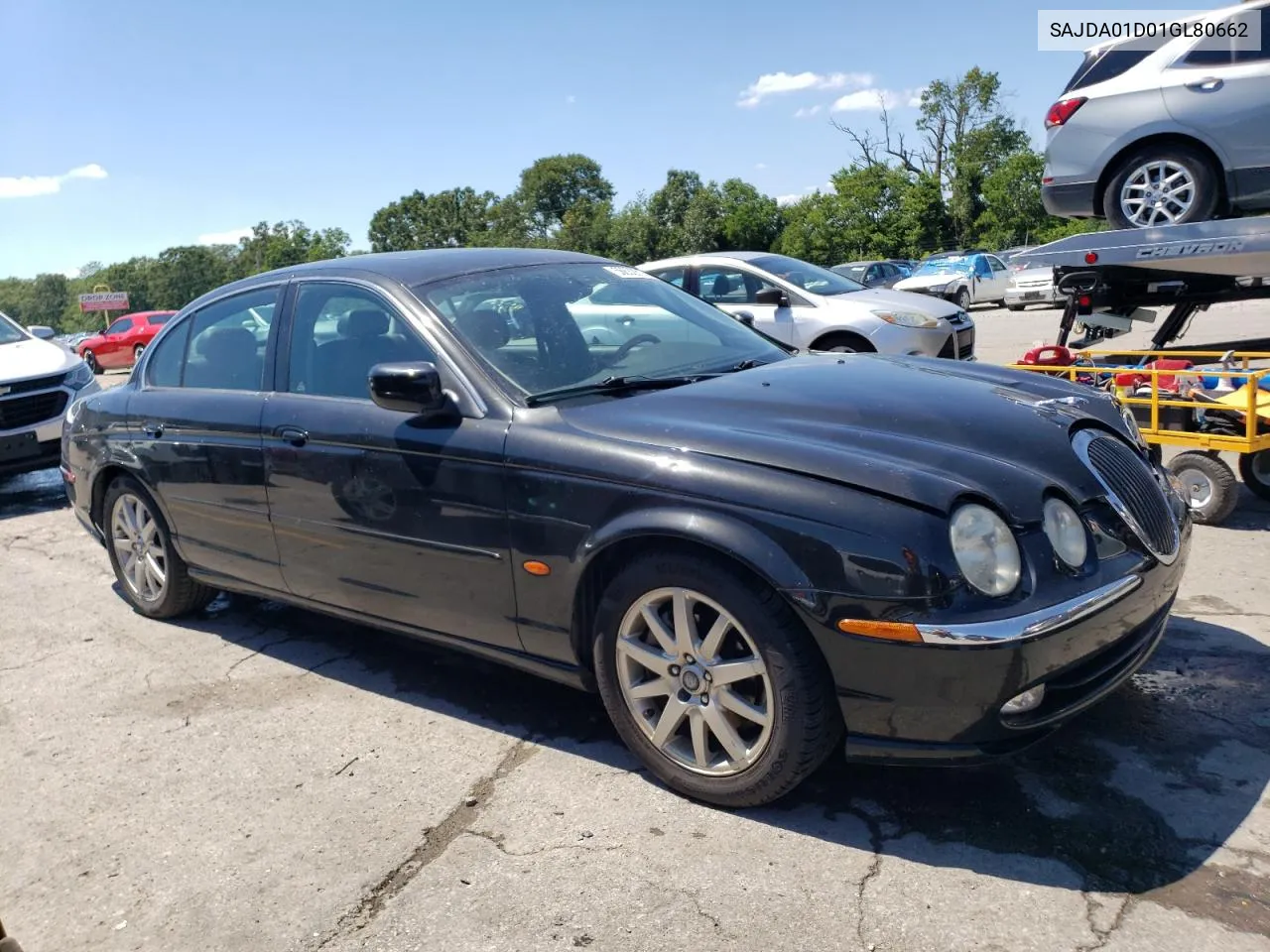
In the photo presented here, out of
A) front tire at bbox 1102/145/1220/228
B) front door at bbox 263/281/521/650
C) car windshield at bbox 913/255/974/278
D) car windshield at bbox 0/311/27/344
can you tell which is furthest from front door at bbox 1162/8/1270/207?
car windshield at bbox 913/255/974/278

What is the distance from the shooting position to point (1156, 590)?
10.0ft

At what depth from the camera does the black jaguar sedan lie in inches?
107

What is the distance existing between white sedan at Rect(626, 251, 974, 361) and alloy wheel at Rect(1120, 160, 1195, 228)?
1.86 meters

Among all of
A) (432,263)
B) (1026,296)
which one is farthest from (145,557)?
(1026,296)

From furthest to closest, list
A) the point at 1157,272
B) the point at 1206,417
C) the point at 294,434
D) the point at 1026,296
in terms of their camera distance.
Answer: the point at 1026,296 < the point at 1157,272 < the point at 1206,417 < the point at 294,434

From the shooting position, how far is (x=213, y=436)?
4.45 meters

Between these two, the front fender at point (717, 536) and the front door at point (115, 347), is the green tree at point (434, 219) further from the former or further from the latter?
the front fender at point (717, 536)

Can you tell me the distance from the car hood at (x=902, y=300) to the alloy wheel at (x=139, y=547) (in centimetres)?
668

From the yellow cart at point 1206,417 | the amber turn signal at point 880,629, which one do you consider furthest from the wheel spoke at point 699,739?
the yellow cart at point 1206,417

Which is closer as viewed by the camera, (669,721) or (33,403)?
(669,721)

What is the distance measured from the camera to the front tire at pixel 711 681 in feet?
9.27

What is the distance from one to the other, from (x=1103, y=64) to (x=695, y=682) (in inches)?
270

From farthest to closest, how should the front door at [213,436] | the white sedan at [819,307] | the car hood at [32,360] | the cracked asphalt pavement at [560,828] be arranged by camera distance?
the white sedan at [819,307] → the car hood at [32,360] → the front door at [213,436] → the cracked asphalt pavement at [560,828]

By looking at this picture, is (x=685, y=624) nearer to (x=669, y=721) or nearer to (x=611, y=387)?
(x=669, y=721)
